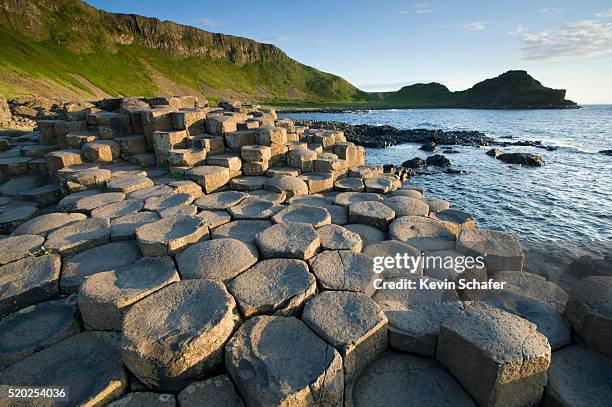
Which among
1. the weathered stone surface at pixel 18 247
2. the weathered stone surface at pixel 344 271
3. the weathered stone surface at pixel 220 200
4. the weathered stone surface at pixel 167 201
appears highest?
Answer: the weathered stone surface at pixel 167 201

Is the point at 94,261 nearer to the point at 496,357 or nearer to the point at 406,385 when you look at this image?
the point at 406,385

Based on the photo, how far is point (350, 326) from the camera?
287 cm

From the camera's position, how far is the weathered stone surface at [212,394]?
2465mm

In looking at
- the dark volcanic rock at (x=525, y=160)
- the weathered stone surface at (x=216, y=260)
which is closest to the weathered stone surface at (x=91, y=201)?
the weathered stone surface at (x=216, y=260)

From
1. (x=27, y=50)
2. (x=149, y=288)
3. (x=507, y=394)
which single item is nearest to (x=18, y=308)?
(x=149, y=288)

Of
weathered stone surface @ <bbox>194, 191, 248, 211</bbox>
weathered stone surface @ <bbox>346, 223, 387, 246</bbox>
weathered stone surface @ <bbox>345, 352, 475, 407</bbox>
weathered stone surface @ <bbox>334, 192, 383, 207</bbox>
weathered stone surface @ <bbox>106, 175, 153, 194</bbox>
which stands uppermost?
weathered stone surface @ <bbox>106, 175, 153, 194</bbox>

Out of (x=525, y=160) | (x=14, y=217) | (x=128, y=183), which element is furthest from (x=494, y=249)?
(x=525, y=160)

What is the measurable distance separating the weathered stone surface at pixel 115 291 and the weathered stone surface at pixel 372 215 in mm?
3194

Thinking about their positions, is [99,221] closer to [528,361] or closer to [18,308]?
[18,308]

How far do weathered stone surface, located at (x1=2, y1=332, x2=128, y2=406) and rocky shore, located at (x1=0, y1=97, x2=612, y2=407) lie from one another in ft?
0.04

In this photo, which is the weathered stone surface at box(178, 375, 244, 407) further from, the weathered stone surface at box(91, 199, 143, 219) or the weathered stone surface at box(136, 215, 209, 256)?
the weathered stone surface at box(91, 199, 143, 219)

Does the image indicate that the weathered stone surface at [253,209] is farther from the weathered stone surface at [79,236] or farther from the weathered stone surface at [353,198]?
the weathered stone surface at [79,236]

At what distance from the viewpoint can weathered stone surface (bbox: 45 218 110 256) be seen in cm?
406

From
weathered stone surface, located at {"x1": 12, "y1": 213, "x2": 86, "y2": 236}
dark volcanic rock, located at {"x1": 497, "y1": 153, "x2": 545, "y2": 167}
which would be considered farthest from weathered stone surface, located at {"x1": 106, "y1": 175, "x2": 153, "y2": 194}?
dark volcanic rock, located at {"x1": 497, "y1": 153, "x2": 545, "y2": 167}
